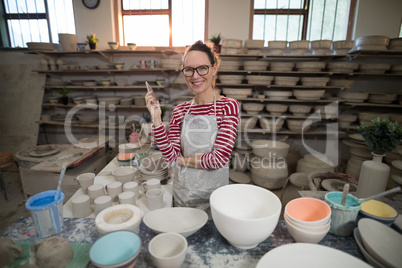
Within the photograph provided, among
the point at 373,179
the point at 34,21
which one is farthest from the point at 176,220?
the point at 34,21

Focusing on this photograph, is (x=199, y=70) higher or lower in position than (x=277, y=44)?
lower

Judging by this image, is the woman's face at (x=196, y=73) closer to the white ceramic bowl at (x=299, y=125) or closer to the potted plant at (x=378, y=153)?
the potted plant at (x=378, y=153)

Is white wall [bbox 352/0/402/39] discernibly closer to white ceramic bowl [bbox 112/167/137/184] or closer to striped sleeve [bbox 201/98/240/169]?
striped sleeve [bbox 201/98/240/169]

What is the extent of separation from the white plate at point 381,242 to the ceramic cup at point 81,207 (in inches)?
52.6

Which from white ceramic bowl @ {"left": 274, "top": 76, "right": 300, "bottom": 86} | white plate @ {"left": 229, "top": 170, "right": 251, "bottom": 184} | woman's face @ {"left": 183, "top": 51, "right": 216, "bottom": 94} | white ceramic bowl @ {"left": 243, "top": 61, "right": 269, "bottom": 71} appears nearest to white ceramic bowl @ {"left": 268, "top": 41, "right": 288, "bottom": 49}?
white ceramic bowl @ {"left": 243, "top": 61, "right": 269, "bottom": 71}

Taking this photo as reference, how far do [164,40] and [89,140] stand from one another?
2453mm

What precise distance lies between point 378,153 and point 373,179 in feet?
0.81

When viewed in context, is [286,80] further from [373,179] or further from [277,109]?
[373,179]

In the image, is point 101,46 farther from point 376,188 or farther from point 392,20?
point 392,20

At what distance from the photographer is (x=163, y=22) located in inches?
174

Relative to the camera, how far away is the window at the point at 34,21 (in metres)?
4.42

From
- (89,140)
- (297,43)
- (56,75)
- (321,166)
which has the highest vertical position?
(297,43)

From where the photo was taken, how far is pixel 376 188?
147 centimetres

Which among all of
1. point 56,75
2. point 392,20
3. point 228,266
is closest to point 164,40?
point 56,75
